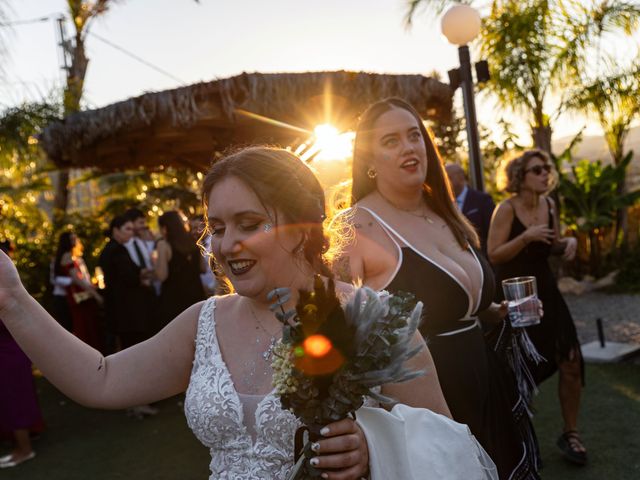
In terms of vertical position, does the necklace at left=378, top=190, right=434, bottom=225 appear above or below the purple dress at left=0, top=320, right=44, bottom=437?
above

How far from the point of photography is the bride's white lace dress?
164 centimetres

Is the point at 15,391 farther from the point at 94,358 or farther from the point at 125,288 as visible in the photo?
the point at 94,358

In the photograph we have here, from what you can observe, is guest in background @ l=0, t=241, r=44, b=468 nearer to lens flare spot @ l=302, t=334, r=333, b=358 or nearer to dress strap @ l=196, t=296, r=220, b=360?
dress strap @ l=196, t=296, r=220, b=360

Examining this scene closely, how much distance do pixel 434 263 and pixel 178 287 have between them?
16.3 ft

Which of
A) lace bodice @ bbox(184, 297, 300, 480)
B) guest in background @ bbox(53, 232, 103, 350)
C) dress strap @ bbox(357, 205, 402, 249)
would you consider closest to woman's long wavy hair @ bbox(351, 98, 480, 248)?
dress strap @ bbox(357, 205, 402, 249)

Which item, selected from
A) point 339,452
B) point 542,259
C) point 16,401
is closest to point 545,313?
point 542,259

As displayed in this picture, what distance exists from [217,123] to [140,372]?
5757mm

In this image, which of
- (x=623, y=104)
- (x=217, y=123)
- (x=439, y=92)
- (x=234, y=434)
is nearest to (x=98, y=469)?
(x=217, y=123)

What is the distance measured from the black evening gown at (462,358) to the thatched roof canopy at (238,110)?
4114mm

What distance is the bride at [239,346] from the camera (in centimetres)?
193

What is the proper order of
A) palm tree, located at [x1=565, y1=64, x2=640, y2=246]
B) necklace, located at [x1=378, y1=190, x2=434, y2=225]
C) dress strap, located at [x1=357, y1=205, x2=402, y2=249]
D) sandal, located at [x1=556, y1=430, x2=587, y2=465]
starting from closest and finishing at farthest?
dress strap, located at [x1=357, y1=205, x2=402, y2=249] → necklace, located at [x1=378, y1=190, x2=434, y2=225] → sandal, located at [x1=556, y1=430, x2=587, y2=465] → palm tree, located at [x1=565, y1=64, x2=640, y2=246]

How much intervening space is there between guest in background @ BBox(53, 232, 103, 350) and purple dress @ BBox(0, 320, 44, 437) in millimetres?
2204

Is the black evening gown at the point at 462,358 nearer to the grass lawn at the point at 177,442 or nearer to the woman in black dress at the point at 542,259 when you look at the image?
the woman in black dress at the point at 542,259

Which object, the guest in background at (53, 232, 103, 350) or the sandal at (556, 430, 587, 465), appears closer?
the sandal at (556, 430, 587, 465)
